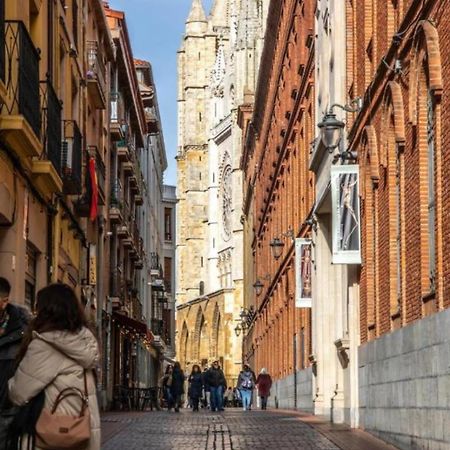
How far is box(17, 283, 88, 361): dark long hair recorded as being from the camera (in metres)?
7.84

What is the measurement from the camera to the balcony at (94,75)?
3300cm

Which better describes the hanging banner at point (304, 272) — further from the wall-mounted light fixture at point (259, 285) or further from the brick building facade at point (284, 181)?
the wall-mounted light fixture at point (259, 285)

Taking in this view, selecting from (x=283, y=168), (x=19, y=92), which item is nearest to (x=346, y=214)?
(x=19, y=92)

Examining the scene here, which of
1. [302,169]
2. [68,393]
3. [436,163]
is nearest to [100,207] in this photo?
[302,169]

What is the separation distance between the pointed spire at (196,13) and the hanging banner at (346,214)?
12370 cm

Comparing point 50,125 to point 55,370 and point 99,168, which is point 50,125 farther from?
point 99,168

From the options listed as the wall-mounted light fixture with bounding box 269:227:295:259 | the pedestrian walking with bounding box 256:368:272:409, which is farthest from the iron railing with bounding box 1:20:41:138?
the pedestrian walking with bounding box 256:368:272:409

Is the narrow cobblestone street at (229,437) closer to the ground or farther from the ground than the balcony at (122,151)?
closer to the ground

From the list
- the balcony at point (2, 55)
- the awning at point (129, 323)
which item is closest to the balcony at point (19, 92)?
the balcony at point (2, 55)

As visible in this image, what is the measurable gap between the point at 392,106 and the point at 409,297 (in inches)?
112

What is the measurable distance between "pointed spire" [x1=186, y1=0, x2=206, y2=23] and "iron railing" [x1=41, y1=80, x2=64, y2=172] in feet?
406

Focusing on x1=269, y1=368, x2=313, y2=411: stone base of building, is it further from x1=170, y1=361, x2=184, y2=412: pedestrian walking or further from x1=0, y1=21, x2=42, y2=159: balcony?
x1=0, y1=21, x2=42, y2=159: balcony

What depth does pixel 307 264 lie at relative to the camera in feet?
113

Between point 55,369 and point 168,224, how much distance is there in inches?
4003
